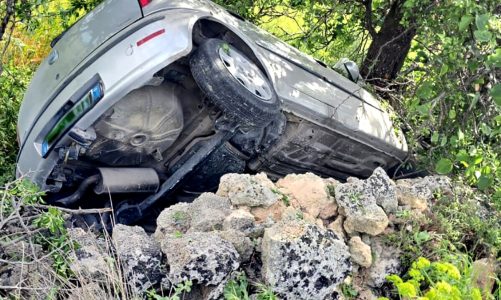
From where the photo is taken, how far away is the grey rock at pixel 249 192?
4.18 metres

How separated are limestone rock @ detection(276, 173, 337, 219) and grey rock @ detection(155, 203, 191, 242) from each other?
0.64 metres

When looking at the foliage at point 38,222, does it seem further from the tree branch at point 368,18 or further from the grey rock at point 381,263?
the tree branch at point 368,18

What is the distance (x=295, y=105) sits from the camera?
4.83 m

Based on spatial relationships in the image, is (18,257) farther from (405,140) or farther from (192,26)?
(405,140)

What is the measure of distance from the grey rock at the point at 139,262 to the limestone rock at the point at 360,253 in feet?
3.57

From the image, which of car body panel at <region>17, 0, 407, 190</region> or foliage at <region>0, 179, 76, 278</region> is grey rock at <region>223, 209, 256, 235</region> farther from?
car body panel at <region>17, 0, 407, 190</region>

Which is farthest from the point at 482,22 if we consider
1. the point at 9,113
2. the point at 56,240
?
the point at 9,113

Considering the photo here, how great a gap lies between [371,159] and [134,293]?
271cm

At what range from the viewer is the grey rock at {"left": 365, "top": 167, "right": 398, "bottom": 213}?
170 inches

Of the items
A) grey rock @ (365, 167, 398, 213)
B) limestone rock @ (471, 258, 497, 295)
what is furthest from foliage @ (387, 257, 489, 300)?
grey rock @ (365, 167, 398, 213)

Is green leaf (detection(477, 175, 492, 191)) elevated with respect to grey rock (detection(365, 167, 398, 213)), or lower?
elevated

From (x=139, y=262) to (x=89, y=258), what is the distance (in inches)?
10.0

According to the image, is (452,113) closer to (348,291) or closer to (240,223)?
(348,291)

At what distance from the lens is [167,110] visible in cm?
461
